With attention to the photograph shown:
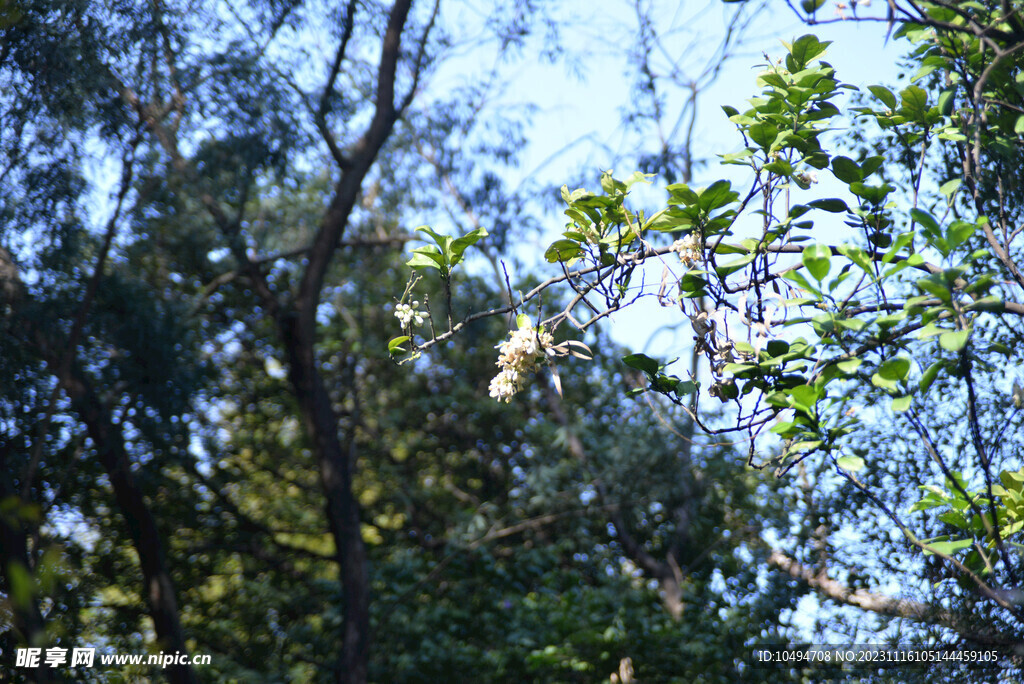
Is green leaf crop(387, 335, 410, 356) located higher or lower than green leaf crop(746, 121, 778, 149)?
lower

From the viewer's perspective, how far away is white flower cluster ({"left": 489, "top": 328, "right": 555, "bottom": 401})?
1.77 metres

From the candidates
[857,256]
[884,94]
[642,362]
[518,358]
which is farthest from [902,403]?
[884,94]

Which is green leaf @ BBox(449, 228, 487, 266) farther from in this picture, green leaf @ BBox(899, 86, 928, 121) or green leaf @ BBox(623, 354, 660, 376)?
green leaf @ BBox(899, 86, 928, 121)

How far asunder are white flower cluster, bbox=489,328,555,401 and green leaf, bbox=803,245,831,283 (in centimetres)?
59

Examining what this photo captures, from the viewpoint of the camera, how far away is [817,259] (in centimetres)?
151

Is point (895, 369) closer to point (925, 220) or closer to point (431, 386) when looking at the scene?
point (925, 220)

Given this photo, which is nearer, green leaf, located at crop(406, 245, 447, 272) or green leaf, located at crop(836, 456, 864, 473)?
green leaf, located at crop(836, 456, 864, 473)

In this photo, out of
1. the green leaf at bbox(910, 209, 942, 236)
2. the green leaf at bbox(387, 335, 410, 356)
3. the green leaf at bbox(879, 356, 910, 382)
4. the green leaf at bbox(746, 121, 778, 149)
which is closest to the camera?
the green leaf at bbox(879, 356, 910, 382)

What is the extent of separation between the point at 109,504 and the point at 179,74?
11.1 feet

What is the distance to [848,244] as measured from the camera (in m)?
1.59

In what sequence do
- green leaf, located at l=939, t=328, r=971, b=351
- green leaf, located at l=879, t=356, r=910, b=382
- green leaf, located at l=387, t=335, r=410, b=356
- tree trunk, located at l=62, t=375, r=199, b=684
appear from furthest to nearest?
tree trunk, located at l=62, t=375, r=199, b=684, green leaf, located at l=387, t=335, r=410, b=356, green leaf, located at l=879, t=356, r=910, b=382, green leaf, located at l=939, t=328, r=971, b=351

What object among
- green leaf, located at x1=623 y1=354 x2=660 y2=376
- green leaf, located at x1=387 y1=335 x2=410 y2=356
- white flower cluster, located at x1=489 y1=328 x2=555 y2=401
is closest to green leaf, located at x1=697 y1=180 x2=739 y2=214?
green leaf, located at x1=623 y1=354 x2=660 y2=376

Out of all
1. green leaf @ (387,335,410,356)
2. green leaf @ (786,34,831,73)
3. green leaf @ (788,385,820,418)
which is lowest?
green leaf @ (788,385,820,418)

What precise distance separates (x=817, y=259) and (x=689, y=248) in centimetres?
33
